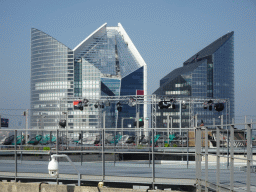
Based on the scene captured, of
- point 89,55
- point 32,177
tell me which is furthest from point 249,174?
point 89,55

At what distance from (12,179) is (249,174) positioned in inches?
312

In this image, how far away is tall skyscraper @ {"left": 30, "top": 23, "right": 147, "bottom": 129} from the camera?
579ft

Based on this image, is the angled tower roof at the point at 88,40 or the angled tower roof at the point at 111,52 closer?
the angled tower roof at the point at 88,40

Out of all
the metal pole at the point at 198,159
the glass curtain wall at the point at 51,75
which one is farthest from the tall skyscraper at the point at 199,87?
the metal pole at the point at 198,159

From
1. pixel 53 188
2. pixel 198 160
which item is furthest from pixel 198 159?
pixel 53 188

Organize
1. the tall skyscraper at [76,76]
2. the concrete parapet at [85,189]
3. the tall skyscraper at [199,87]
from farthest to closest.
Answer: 1. the tall skyscraper at [76,76]
2. the tall skyscraper at [199,87]
3. the concrete parapet at [85,189]

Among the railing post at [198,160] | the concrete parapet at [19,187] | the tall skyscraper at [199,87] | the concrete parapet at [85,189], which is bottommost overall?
the concrete parapet at [19,187]

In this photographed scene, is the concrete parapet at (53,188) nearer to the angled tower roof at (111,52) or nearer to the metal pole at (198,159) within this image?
the metal pole at (198,159)

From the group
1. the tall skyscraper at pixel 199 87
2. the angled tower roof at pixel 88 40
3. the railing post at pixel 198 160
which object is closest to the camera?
the railing post at pixel 198 160

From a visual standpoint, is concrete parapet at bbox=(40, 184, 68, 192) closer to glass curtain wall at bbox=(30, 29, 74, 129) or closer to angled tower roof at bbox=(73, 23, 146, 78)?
glass curtain wall at bbox=(30, 29, 74, 129)

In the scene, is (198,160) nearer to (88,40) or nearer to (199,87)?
(199,87)

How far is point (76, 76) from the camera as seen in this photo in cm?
17925

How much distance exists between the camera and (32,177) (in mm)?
12820

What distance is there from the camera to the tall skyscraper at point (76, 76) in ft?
579
